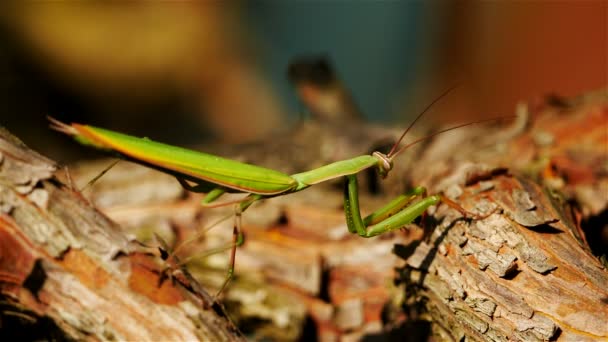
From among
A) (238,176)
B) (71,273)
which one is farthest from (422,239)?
(71,273)

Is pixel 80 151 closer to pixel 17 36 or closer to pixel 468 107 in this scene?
pixel 17 36

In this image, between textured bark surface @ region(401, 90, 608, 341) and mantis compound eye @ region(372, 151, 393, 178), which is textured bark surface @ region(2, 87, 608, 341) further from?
mantis compound eye @ region(372, 151, 393, 178)

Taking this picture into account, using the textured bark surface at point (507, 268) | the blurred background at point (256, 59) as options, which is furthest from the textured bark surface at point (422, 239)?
the blurred background at point (256, 59)

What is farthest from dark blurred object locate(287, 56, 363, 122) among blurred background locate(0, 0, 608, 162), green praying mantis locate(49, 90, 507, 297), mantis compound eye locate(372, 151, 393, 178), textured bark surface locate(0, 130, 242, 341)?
textured bark surface locate(0, 130, 242, 341)

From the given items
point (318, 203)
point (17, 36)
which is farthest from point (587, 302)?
point (17, 36)

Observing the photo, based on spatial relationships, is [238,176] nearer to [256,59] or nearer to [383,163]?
[383,163]
